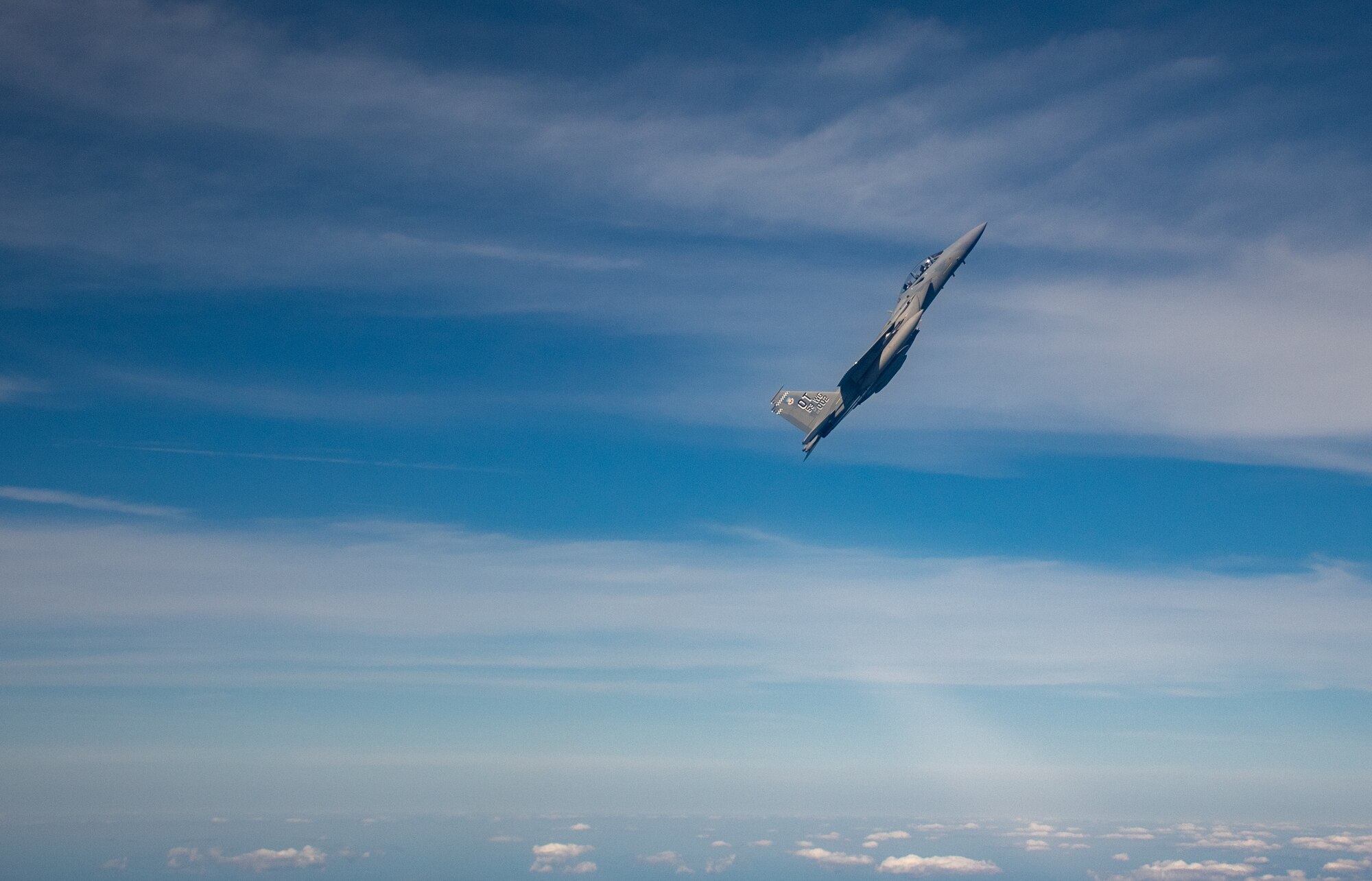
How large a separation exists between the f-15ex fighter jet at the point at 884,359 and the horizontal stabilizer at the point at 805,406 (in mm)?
72

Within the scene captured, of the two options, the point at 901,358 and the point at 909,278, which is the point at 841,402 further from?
the point at 909,278


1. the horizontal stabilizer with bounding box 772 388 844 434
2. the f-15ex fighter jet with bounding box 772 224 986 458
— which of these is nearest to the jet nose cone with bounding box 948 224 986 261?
the f-15ex fighter jet with bounding box 772 224 986 458

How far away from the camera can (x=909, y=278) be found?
83688mm

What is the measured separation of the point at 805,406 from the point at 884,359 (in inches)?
449

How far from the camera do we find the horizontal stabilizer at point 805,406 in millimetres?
84812

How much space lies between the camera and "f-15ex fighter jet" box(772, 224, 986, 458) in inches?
3123

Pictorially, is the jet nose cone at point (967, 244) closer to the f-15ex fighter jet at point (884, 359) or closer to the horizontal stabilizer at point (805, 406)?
the f-15ex fighter jet at point (884, 359)

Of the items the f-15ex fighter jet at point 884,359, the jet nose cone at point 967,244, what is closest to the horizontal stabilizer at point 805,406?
the f-15ex fighter jet at point 884,359

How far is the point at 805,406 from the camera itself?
8762 cm

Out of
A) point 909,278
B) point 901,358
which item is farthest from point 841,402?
point 909,278

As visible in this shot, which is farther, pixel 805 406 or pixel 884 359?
pixel 805 406

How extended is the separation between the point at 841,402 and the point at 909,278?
48.7ft

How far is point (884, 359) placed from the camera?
7931 centimetres

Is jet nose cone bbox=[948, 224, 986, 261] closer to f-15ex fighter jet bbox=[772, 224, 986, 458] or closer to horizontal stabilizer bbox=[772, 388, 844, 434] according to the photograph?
f-15ex fighter jet bbox=[772, 224, 986, 458]
